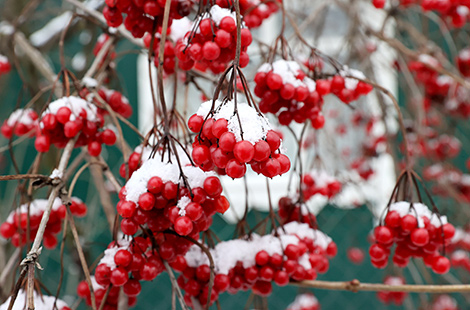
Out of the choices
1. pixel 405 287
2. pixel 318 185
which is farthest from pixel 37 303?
pixel 318 185

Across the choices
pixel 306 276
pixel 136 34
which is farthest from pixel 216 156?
pixel 306 276

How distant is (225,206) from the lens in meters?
0.76

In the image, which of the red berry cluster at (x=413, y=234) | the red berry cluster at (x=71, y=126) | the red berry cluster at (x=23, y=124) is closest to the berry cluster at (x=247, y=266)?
the red berry cluster at (x=413, y=234)

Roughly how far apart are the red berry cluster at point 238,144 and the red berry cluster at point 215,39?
0.13 meters

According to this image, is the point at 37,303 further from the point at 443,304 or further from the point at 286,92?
the point at 443,304

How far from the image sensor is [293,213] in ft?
3.95

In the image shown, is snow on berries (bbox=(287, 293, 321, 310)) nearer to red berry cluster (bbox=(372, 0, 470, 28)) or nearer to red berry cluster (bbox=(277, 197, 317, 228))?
red berry cluster (bbox=(277, 197, 317, 228))

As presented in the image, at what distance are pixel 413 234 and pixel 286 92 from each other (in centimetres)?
38

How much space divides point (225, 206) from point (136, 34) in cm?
37

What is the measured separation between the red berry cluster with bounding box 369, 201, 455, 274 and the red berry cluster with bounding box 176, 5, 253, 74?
467mm

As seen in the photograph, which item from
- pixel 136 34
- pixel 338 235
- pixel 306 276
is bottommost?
pixel 338 235

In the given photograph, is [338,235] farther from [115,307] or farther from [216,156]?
[216,156]

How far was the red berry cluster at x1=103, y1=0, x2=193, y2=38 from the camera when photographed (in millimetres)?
796

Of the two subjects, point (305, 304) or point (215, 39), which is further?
point (305, 304)
